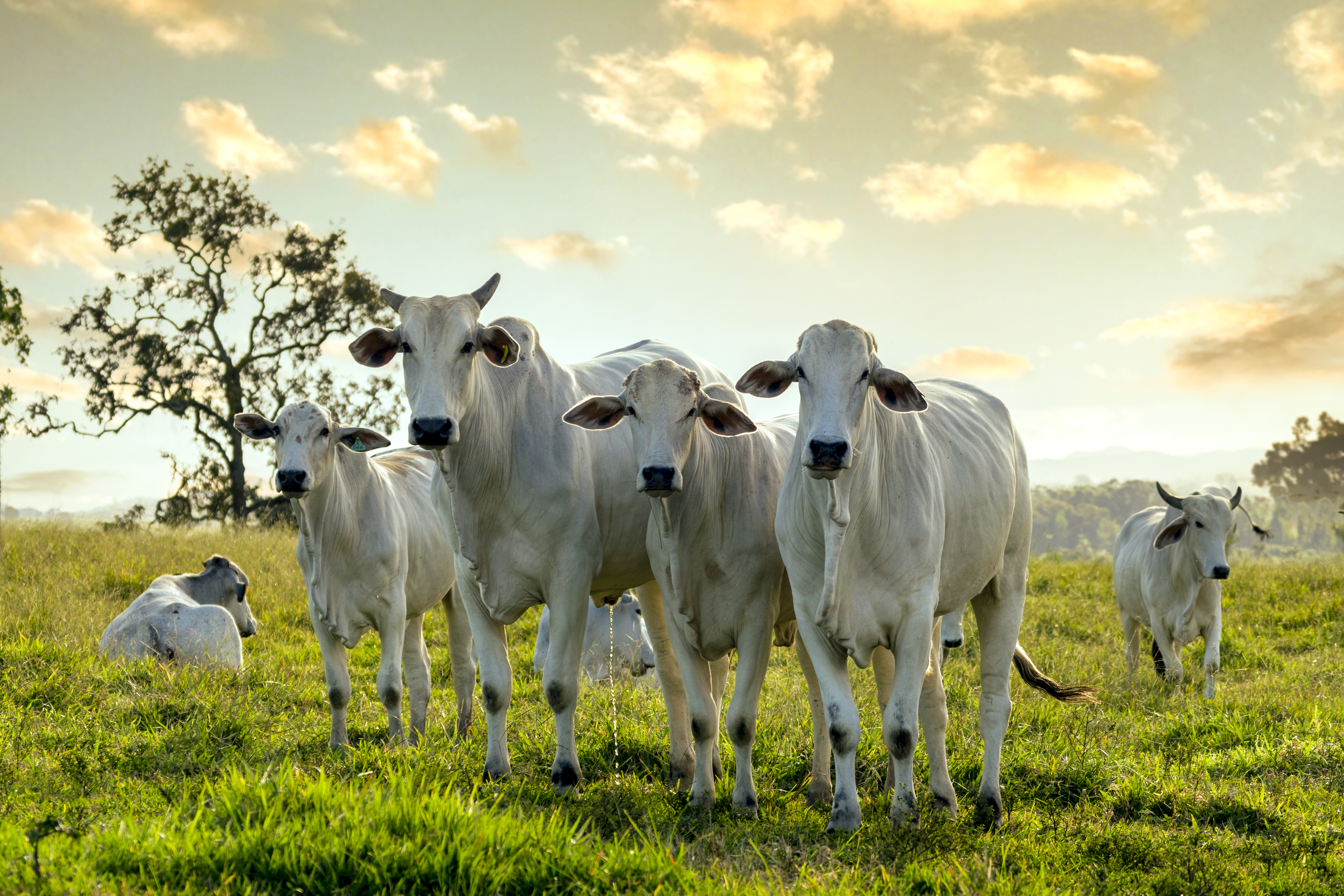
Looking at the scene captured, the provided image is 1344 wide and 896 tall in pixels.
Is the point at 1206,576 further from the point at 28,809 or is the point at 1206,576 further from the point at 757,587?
the point at 28,809

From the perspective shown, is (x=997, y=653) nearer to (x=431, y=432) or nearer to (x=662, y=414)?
(x=662, y=414)

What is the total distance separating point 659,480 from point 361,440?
3265 millimetres

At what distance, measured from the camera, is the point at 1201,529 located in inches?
430

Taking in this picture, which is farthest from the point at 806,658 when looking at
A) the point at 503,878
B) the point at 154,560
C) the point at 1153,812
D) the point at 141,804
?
the point at 154,560

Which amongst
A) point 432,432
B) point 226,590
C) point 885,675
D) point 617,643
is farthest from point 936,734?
point 226,590

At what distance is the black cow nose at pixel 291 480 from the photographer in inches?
261

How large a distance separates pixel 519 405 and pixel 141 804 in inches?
111

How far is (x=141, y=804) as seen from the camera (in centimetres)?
505

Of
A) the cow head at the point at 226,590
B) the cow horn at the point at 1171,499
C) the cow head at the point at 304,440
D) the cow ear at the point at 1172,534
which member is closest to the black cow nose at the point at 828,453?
the cow head at the point at 304,440

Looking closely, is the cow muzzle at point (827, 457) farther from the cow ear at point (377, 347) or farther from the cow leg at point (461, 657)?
the cow leg at point (461, 657)

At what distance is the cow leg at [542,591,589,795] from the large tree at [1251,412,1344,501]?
64.0 m

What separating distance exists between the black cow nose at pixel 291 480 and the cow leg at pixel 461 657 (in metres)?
1.74

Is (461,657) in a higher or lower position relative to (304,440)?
lower

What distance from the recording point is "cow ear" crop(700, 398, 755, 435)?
18.1 feet
